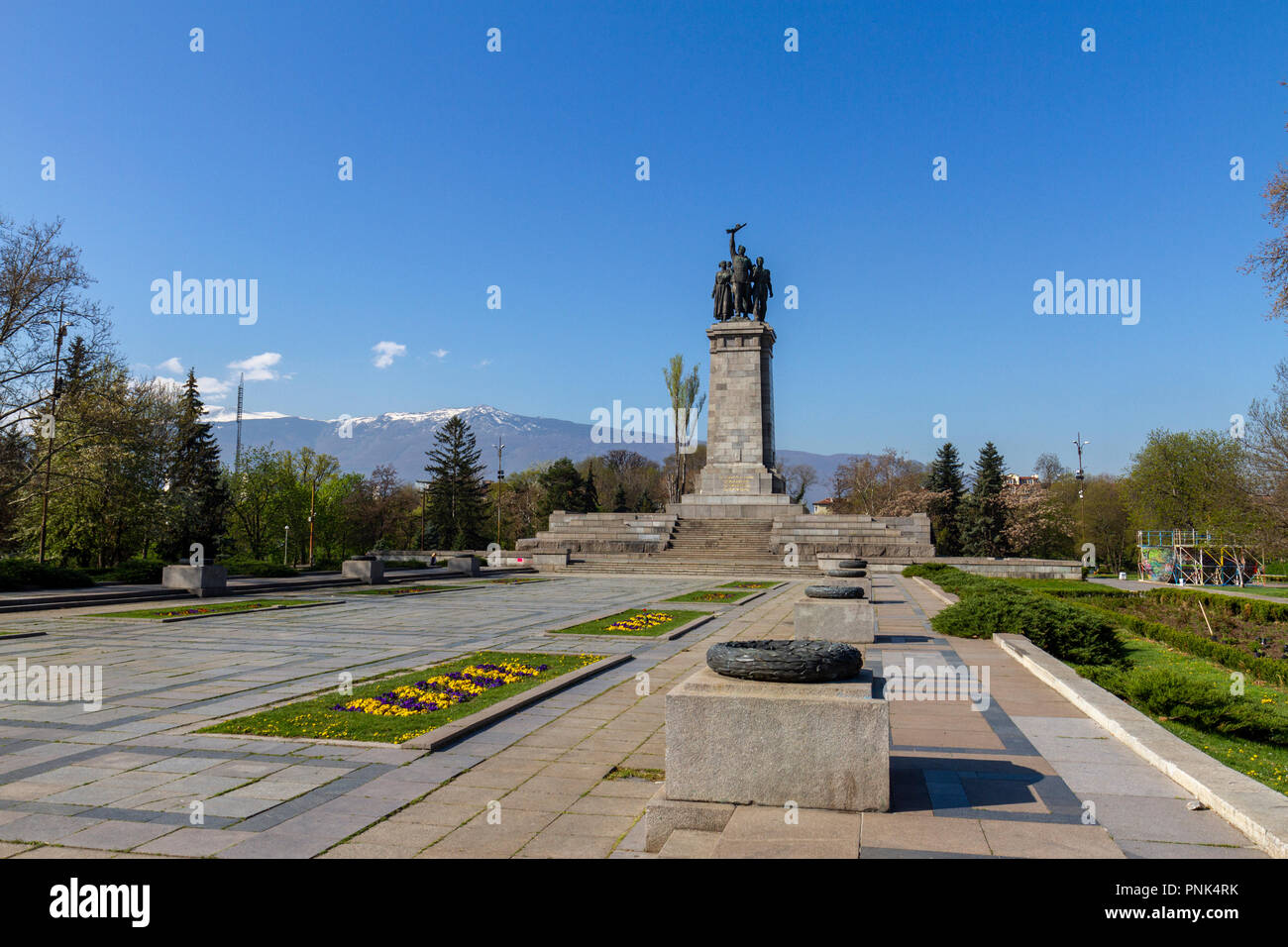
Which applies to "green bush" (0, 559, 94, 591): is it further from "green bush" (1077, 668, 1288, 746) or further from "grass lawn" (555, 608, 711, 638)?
"green bush" (1077, 668, 1288, 746)

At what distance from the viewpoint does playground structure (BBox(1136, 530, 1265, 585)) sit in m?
33.2

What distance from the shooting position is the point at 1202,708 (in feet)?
25.8

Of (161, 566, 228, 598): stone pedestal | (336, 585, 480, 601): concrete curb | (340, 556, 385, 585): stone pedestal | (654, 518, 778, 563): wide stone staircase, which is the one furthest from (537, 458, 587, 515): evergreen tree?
(161, 566, 228, 598): stone pedestal

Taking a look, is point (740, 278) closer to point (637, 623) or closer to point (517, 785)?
point (637, 623)

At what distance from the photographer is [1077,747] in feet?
20.7

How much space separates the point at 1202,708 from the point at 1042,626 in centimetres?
431

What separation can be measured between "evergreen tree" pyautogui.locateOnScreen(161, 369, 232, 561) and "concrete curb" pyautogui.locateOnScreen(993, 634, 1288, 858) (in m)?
41.1

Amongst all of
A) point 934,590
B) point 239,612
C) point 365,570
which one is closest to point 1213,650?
point 934,590

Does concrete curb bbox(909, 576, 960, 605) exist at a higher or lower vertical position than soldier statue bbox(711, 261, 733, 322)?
lower

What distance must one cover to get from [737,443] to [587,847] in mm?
37080

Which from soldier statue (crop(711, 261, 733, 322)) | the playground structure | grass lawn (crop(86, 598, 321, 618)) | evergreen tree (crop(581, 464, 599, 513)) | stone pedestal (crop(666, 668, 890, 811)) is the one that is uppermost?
soldier statue (crop(711, 261, 733, 322))

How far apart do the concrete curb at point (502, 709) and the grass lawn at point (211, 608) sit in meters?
11.0

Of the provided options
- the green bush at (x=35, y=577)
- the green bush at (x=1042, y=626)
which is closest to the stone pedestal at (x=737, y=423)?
the green bush at (x=35, y=577)
